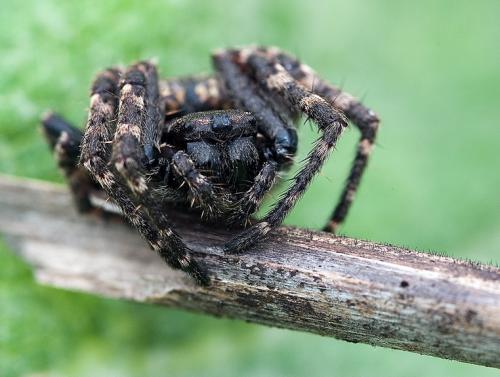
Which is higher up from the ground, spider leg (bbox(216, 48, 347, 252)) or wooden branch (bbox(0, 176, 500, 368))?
spider leg (bbox(216, 48, 347, 252))

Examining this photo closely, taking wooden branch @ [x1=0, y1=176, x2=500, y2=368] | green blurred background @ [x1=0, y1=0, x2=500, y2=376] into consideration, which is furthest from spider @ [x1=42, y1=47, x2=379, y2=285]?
green blurred background @ [x1=0, y1=0, x2=500, y2=376]

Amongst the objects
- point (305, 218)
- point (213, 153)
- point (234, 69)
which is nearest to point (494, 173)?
point (305, 218)

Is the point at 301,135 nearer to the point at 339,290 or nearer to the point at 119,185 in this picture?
the point at 119,185

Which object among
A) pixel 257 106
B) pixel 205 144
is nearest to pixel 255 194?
pixel 205 144

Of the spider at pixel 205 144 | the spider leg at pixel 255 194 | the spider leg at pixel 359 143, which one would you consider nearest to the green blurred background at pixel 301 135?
the spider leg at pixel 359 143

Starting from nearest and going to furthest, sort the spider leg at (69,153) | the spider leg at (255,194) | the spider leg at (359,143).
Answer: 1. the spider leg at (255,194)
2. the spider leg at (359,143)
3. the spider leg at (69,153)

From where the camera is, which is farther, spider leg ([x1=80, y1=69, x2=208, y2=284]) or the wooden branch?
spider leg ([x1=80, y1=69, x2=208, y2=284])

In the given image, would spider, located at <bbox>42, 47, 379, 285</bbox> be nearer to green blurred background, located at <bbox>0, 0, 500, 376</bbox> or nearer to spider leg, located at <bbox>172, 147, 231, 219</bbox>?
spider leg, located at <bbox>172, 147, 231, 219</bbox>

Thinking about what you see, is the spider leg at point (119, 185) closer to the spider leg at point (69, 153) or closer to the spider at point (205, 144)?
the spider at point (205, 144)

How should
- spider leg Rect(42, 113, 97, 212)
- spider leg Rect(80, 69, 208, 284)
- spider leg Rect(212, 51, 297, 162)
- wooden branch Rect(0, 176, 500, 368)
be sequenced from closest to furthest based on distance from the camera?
wooden branch Rect(0, 176, 500, 368) < spider leg Rect(80, 69, 208, 284) < spider leg Rect(212, 51, 297, 162) < spider leg Rect(42, 113, 97, 212)
